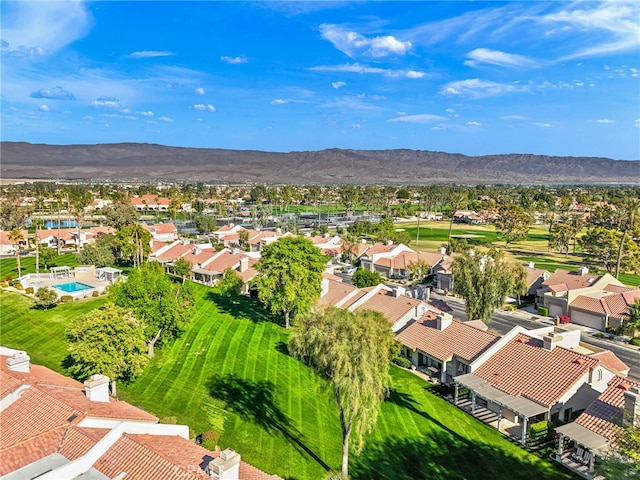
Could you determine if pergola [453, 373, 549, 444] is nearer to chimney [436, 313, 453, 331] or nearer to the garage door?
chimney [436, 313, 453, 331]

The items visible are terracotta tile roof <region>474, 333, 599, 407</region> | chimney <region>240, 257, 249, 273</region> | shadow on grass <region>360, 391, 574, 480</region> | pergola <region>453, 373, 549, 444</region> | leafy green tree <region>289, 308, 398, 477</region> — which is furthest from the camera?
chimney <region>240, 257, 249, 273</region>

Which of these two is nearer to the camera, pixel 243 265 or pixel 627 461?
pixel 627 461

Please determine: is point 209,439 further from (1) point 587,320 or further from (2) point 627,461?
(1) point 587,320

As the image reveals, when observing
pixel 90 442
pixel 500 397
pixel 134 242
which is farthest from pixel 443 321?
pixel 134 242

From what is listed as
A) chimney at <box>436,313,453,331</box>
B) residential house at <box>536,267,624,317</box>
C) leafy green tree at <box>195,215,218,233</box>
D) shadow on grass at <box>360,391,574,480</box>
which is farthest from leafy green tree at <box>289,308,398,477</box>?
leafy green tree at <box>195,215,218,233</box>

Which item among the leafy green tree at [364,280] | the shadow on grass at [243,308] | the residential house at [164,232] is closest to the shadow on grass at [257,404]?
the shadow on grass at [243,308]

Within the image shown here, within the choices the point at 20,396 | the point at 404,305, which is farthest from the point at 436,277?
the point at 20,396
